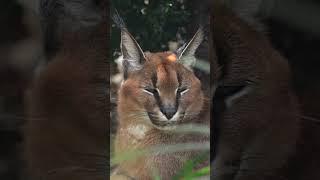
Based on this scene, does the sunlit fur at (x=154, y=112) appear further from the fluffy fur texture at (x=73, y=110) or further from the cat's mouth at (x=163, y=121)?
the fluffy fur texture at (x=73, y=110)

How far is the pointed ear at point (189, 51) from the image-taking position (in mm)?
3633

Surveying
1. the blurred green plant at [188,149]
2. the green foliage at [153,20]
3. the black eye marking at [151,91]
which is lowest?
the blurred green plant at [188,149]

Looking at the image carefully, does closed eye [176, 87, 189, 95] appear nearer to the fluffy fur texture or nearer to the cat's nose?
the cat's nose

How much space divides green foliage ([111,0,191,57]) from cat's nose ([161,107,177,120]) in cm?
34

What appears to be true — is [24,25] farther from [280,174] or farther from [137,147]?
[280,174]

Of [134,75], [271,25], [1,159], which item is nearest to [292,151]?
[271,25]

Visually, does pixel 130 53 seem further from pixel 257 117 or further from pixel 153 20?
pixel 257 117

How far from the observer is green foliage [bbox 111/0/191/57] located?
3576 millimetres

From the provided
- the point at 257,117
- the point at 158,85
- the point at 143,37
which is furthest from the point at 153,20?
the point at 257,117

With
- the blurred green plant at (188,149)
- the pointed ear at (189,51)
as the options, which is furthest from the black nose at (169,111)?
the pointed ear at (189,51)

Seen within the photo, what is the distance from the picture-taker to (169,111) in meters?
3.63

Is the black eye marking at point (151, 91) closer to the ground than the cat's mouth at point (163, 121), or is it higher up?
higher up

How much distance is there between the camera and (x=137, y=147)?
3.67m

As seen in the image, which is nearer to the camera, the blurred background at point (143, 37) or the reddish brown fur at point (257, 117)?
the blurred background at point (143, 37)
